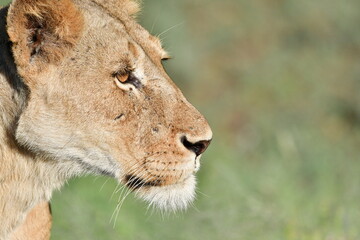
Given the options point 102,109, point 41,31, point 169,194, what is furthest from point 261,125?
point 41,31

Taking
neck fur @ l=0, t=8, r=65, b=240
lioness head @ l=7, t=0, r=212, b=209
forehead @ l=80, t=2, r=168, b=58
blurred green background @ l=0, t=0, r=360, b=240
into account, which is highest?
forehead @ l=80, t=2, r=168, b=58

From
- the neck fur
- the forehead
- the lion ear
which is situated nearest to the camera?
the lion ear

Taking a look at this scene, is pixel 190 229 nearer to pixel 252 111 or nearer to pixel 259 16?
pixel 252 111

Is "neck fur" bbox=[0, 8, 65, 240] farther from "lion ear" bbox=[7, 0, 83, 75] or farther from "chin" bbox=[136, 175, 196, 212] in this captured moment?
"chin" bbox=[136, 175, 196, 212]

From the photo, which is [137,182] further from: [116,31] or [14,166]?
[116,31]

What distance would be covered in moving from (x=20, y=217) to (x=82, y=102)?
22.1 inches

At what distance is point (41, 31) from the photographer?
342 centimetres

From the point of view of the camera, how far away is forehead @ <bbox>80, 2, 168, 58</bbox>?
353 centimetres

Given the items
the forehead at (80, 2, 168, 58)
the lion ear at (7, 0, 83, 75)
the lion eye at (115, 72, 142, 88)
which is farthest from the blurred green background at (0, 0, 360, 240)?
the lion ear at (7, 0, 83, 75)

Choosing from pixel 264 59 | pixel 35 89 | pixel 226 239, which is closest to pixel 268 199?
pixel 226 239

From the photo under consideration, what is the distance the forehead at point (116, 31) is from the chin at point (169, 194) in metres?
0.57

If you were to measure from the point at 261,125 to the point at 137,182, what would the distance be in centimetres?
661

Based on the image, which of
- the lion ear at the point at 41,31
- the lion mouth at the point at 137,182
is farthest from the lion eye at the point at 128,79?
the lion mouth at the point at 137,182

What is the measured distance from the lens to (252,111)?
11141mm
